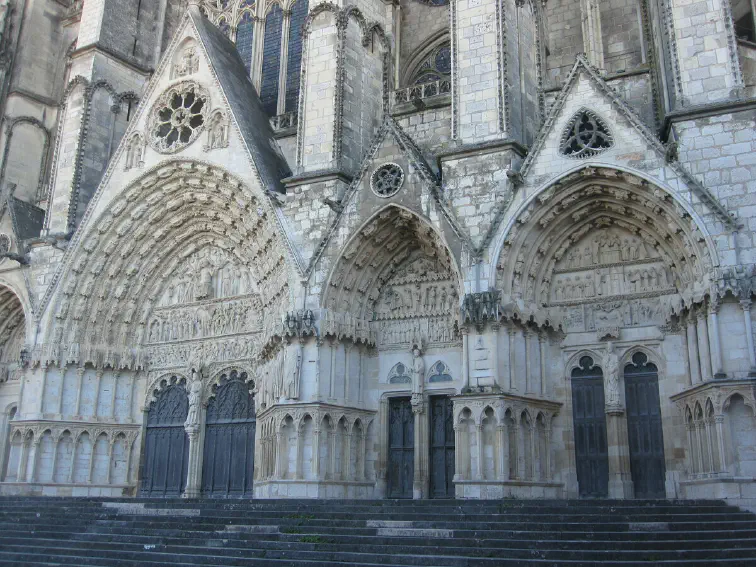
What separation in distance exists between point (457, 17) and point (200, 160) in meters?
6.38

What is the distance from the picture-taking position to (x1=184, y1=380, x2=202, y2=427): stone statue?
19.0 meters

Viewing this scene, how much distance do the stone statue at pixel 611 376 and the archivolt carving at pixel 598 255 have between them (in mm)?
488

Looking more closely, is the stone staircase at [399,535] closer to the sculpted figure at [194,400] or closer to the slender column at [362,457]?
the slender column at [362,457]

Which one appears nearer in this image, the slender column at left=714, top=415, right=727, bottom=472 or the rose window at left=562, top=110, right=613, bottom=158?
the slender column at left=714, top=415, right=727, bottom=472

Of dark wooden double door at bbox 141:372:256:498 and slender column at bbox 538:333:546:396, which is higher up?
slender column at bbox 538:333:546:396

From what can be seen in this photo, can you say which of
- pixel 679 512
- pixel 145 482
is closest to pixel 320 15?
pixel 145 482

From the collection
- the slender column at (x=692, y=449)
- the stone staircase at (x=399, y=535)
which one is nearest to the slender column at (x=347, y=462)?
the stone staircase at (x=399, y=535)

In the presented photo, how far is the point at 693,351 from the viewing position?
44.3ft

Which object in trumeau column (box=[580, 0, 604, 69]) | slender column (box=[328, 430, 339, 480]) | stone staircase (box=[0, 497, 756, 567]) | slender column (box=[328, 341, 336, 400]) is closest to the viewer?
stone staircase (box=[0, 497, 756, 567])

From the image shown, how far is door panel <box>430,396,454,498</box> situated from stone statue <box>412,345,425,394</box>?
378mm

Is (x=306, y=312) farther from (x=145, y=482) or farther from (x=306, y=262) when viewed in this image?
(x=145, y=482)

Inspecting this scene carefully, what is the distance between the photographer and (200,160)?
61.0ft

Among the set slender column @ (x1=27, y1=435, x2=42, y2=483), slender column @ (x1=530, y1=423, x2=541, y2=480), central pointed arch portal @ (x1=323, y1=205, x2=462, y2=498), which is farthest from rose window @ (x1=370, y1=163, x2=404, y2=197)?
slender column @ (x1=27, y1=435, x2=42, y2=483)

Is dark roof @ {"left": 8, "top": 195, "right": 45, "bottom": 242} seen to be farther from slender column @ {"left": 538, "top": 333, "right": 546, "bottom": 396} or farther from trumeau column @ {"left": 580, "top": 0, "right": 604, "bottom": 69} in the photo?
trumeau column @ {"left": 580, "top": 0, "right": 604, "bottom": 69}
